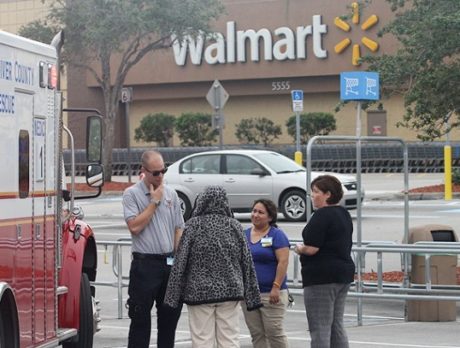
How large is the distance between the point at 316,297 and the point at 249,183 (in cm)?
1650

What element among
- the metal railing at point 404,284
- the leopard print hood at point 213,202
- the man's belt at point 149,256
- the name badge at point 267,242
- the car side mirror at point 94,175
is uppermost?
the car side mirror at point 94,175

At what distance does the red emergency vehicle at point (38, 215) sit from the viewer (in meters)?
8.54

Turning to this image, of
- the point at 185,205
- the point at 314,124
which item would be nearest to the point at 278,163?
the point at 185,205

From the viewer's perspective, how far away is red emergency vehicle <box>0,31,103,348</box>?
8539 millimetres

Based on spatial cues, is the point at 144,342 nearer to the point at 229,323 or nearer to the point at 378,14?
the point at 229,323

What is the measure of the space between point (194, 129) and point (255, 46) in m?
4.69

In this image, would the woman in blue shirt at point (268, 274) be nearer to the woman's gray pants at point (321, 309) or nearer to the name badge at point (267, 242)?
the name badge at point (267, 242)

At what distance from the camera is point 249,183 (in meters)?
26.2

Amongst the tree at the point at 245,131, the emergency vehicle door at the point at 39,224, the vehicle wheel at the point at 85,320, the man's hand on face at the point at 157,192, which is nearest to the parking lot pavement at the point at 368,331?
the vehicle wheel at the point at 85,320

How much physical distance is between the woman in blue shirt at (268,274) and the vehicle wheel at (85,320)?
4.63 ft

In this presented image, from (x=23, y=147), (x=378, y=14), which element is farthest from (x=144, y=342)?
(x=378, y=14)

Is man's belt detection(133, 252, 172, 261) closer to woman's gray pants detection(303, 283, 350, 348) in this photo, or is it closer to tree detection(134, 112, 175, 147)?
woman's gray pants detection(303, 283, 350, 348)

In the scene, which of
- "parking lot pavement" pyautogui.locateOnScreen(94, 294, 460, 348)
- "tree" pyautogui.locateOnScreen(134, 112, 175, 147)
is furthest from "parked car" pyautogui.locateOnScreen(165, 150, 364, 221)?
"tree" pyautogui.locateOnScreen(134, 112, 175, 147)

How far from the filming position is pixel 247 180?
2620 centimetres
